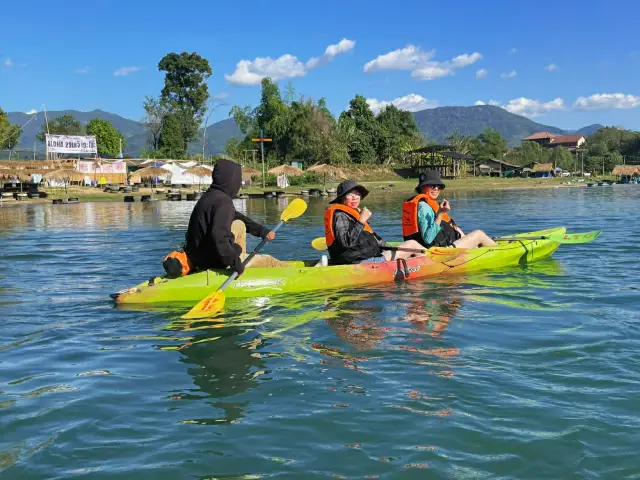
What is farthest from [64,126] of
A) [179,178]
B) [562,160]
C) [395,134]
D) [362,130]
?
[562,160]

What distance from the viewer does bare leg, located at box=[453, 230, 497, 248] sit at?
352 inches

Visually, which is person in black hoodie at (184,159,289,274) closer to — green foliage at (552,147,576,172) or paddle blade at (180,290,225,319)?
paddle blade at (180,290,225,319)

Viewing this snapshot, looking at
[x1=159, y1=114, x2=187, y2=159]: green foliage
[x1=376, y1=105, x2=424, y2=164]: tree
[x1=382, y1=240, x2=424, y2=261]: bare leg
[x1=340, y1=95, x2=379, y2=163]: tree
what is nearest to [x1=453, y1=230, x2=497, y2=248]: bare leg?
[x1=382, y1=240, x2=424, y2=261]: bare leg

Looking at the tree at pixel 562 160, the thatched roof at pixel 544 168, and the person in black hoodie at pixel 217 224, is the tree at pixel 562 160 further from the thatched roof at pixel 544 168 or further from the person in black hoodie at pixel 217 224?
the person in black hoodie at pixel 217 224

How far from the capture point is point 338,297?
723cm

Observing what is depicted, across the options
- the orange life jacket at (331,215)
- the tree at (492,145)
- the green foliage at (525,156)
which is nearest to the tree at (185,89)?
the tree at (492,145)

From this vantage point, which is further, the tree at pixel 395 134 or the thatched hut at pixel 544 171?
the thatched hut at pixel 544 171

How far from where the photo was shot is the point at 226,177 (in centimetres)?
634

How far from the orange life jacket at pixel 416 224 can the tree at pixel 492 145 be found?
7215 cm

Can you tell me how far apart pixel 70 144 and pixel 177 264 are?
3791cm

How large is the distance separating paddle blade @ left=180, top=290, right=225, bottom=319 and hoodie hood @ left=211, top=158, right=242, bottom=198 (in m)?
1.10

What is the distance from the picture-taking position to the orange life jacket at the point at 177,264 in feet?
22.7

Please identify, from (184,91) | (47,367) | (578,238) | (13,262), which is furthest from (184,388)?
(184,91)

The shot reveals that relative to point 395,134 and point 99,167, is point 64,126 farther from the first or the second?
point 395,134
